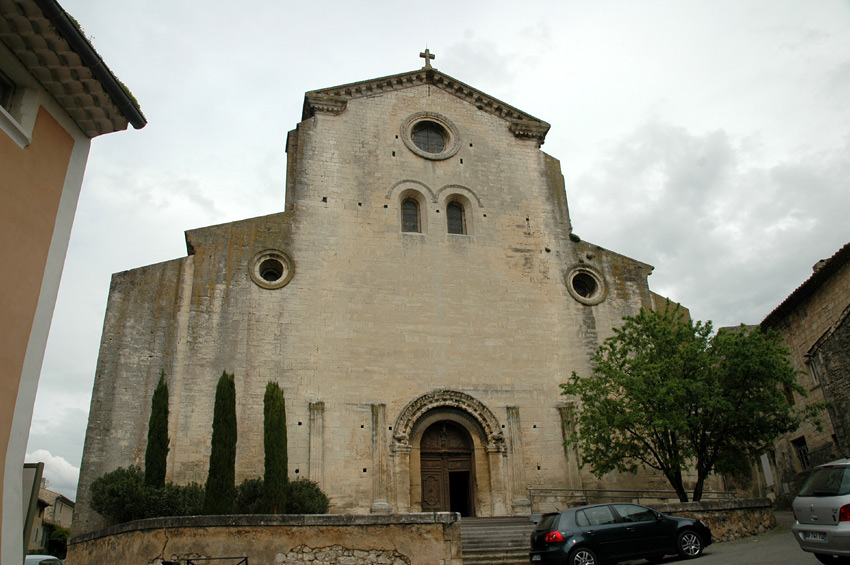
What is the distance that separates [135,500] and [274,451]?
3146 millimetres

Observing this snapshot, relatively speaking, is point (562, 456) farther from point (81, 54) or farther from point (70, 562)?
point (81, 54)

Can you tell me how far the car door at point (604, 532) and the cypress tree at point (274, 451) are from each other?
711 centimetres

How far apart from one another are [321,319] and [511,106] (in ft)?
36.5

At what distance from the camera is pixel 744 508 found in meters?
14.1

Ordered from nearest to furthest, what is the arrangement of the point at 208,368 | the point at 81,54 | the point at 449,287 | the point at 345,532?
the point at 81,54
the point at 345,532
the point at 208,368
the point at 449,287

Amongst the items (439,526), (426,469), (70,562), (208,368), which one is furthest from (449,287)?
(70,562)

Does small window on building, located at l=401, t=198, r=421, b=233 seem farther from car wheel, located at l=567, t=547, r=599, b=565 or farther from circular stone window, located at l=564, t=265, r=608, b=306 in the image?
car wheel, located at l=567, t=547, r=599, b=565

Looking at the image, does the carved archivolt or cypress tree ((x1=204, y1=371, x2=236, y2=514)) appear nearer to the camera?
cypress tree ((x1=204, y1=371, x2=236, y2=514))

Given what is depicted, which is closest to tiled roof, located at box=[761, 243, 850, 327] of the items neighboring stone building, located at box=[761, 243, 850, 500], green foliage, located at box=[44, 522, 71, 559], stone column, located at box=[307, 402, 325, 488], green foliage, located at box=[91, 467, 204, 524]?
neighboring stone building, located at box=[761, 243, 850, 500]

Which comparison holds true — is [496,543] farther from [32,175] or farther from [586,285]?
[32,175]

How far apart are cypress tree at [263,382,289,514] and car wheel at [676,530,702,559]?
8.50 metres

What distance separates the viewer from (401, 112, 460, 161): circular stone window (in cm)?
2314

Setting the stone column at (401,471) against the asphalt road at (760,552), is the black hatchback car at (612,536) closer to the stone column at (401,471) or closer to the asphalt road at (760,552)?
the asphalt road at (760,552)

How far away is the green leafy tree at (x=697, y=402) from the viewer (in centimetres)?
1527
